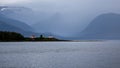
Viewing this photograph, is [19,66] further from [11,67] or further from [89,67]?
[89,67]

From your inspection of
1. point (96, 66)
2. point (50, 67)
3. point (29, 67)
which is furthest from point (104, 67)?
point (29, 67)

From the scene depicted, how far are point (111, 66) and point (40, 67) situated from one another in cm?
1334

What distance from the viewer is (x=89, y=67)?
5581 cm

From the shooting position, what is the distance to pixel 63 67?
2199 inches

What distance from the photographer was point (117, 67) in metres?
54.9

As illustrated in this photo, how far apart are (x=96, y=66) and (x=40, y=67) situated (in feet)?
34.6

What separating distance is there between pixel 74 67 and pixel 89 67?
2770 mm

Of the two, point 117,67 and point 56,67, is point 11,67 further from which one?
point 117,67

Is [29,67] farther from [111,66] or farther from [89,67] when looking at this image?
[111,66]

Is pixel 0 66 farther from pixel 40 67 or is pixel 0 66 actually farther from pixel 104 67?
pixel 104 67

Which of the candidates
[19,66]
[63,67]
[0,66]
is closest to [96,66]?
[63,67]

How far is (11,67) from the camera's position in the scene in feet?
185

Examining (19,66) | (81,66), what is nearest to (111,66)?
(81,66)

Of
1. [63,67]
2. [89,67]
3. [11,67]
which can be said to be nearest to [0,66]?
[11,67]
